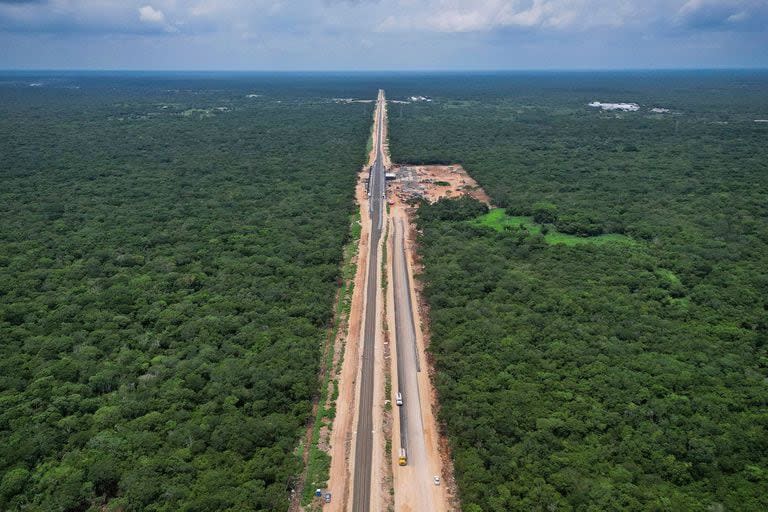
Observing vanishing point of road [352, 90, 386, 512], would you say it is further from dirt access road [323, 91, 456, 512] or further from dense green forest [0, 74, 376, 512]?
dense green forest [0, 74, 376, 512]

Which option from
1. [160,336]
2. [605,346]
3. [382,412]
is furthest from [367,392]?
[605,346]

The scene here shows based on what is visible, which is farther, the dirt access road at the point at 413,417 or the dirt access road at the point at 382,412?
the dirt access road at the point at 382,412

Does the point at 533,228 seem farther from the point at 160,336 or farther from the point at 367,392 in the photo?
the point at 160,336

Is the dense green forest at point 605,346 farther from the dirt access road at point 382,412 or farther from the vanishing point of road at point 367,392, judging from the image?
the vanishing point of road at point 367,392

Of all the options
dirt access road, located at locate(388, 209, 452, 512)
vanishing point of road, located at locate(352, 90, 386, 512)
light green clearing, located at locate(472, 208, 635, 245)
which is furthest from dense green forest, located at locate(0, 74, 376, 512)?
light green clearing, located at locate(472, 208, 635, 245)

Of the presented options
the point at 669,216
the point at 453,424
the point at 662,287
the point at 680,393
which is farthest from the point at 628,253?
the point at 453,424

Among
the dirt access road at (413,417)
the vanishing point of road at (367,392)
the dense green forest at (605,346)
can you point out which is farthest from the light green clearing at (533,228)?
the dirt access road at (413,417)
